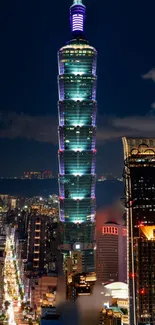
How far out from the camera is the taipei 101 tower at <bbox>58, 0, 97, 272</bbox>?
59.9ft

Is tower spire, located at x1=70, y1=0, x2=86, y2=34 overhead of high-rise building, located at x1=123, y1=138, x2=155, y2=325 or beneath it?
overhead

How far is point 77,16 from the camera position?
18.6 meters

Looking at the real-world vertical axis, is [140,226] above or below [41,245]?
above

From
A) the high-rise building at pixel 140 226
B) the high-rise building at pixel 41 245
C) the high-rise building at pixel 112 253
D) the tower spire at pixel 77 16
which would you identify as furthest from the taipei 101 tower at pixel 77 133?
the high-rise building at pixel 140 226

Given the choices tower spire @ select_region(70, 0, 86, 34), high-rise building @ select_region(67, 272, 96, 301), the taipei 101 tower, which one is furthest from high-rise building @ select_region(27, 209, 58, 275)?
tower spire @ select_region(70, 0, 86, 34)

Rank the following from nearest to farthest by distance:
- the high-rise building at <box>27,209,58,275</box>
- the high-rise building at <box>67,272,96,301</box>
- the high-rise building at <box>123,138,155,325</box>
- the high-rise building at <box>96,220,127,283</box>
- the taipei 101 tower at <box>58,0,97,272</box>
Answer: the high-rise building at <box>123,138,155,325</box> < the high-rise building at <box>67,272,96,301</box> < the high-rise building at <box>96,220,127,283</box> < the high-rise building at <box>27,209,58,275</box> < the taipei 101 tower at <box>58,0,97,272</box>

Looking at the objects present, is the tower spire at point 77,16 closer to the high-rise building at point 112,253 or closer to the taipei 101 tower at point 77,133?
the taipei 101 tower at point 77,133

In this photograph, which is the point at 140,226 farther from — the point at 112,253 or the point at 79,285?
the point at 112,253

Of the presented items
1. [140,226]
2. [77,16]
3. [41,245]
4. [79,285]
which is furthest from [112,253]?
[77,16]

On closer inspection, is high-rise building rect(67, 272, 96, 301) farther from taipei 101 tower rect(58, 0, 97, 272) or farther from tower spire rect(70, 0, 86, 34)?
tower spire rect(70, 0, 86, 34)

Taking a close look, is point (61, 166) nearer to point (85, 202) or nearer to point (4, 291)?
point (85, 202)

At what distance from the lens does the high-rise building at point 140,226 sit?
34.6 ft

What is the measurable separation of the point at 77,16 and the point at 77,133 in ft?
16.3

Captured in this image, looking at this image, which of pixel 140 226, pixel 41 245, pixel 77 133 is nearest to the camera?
pixel 140 226
